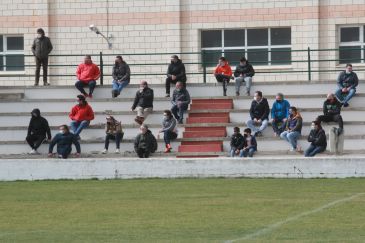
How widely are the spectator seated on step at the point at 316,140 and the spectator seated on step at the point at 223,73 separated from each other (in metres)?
4.59

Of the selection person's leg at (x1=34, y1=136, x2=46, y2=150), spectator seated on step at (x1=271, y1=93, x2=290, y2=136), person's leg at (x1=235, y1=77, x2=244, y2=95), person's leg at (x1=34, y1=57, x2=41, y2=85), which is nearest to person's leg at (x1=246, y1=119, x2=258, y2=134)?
spectator seated on step at (x1=271, y1=93, x2=290, y2=136)

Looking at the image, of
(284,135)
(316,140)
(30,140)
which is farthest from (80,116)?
(316,140)

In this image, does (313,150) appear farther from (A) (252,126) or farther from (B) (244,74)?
(B) (244,74)

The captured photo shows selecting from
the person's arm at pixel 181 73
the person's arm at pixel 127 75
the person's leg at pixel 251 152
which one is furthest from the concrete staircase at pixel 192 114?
the person's arm at pixel 181 73

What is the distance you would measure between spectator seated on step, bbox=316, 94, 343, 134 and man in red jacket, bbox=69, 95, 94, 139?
6.07 metres

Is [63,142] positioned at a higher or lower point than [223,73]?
lower

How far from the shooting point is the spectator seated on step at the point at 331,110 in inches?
1280

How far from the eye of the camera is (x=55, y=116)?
34.7 m

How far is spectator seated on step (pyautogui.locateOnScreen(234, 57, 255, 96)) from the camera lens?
114 feet

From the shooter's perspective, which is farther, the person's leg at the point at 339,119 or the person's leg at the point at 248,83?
the person's leg at the point at 248,83

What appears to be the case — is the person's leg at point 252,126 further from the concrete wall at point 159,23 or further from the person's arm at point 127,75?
the concrete wall at point 159,23

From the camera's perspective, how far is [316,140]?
31156mm

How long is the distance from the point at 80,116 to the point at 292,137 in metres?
5.67

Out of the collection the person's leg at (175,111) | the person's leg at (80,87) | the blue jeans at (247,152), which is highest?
the person's leg at (80,87)
